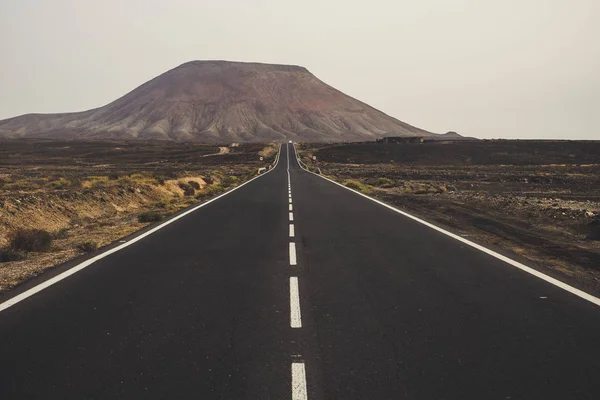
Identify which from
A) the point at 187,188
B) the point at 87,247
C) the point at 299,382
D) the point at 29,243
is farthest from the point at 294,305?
the point at 187,188

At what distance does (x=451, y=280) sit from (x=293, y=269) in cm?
270

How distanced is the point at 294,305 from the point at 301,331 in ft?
3.00

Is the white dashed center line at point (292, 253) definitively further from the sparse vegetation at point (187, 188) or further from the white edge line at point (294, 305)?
the sparse vegetation at point (187, 188)

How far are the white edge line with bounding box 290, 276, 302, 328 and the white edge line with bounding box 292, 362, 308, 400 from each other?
1.04 meters

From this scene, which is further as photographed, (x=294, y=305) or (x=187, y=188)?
(x=187, y=188)

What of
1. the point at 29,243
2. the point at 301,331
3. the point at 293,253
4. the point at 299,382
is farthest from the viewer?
the point at 29,243

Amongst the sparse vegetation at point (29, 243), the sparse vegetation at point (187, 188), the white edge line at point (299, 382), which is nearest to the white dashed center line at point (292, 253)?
the white edge line at point (299, 382)

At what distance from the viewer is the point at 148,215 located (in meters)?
15.0

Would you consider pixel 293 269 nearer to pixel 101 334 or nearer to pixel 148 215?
pixel 101 334

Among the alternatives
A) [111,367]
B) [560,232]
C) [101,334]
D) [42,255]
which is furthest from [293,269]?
[560,232]

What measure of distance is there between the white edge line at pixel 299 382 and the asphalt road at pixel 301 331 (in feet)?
0.05

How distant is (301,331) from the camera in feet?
16.7

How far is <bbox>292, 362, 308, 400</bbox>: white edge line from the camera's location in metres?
3.69

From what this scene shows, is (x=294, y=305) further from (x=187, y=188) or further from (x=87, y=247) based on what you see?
(x=187, y=188)
